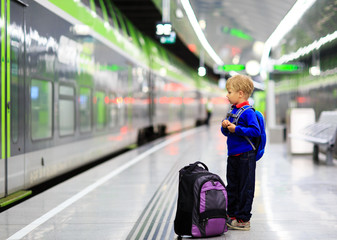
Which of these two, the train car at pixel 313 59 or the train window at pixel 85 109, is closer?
the train window at pixel 85 109

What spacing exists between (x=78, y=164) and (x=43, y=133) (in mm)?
2068

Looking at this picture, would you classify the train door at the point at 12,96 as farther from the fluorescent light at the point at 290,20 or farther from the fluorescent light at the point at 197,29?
the fluorescent light at the point at 197,29

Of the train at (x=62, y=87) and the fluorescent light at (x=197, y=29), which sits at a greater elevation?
the fluorescent light at (x=197, y=29)

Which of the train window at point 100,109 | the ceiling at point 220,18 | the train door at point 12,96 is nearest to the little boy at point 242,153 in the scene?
the train door at point 12,96

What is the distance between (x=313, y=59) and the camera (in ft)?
45.3

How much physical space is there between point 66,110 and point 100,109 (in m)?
2.38

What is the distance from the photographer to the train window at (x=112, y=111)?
12085mm

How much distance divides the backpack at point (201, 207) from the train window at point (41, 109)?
3.27m

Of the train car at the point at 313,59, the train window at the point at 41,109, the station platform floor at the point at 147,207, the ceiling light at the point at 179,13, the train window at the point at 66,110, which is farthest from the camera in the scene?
the ceiling light at the point at 179,13

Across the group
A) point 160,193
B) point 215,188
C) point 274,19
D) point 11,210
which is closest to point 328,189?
point 160,193

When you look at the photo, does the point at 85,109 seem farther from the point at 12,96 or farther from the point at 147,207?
the point at 147,207

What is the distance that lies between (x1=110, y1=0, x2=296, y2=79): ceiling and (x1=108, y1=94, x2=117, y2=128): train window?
4.74 m

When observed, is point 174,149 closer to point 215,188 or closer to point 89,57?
point 89,57

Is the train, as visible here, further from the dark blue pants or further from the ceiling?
the dark blue pants
